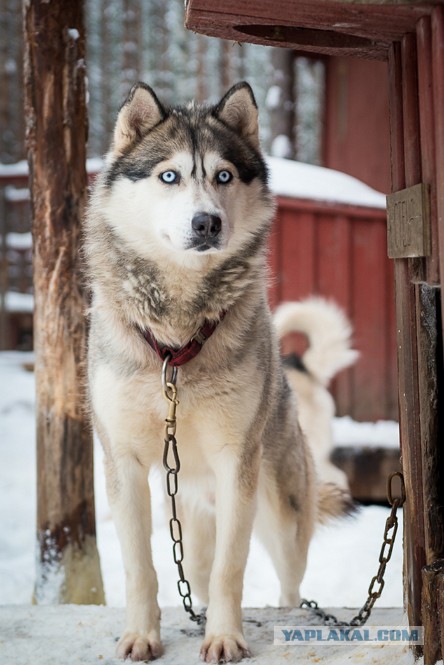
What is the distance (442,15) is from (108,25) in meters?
19.5

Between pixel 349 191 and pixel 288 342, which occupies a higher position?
pixel 349 191

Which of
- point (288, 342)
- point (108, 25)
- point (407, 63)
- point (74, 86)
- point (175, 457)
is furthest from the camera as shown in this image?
point (108, 25)

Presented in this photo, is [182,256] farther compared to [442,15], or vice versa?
[182,256]

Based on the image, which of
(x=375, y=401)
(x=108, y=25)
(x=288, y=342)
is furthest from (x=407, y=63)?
(x=108, y=25)

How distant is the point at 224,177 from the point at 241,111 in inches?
13.8

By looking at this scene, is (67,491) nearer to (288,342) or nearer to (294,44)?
(294,44)

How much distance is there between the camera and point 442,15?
186 cm

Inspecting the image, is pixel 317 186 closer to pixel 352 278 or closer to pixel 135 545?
pixel 352 278

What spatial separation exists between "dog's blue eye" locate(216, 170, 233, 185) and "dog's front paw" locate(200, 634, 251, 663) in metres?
1.54

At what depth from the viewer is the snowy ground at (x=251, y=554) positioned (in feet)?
13.6

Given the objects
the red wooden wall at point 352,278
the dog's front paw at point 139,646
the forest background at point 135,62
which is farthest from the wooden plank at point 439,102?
the forest background at point 135,62

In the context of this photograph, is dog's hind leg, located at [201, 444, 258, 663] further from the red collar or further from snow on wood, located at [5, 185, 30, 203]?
snow on wood, located at [5, 185, 30, 203]

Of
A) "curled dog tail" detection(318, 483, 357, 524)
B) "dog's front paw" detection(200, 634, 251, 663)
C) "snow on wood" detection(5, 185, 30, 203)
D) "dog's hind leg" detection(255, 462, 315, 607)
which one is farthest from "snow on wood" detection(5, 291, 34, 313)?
"dog's front paw" detection(200, 634, 251, 663)

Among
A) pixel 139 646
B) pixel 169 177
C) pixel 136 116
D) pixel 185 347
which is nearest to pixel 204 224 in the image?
pixel 169 177
